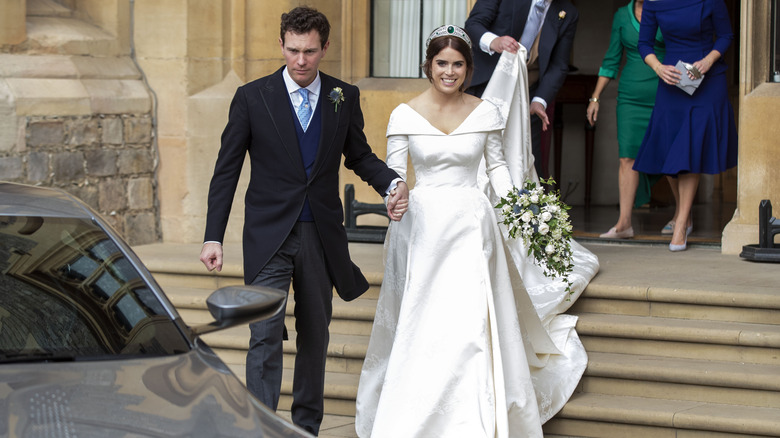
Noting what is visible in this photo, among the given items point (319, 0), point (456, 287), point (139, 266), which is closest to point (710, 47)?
point (319, 0)

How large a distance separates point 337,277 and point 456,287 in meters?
0.59

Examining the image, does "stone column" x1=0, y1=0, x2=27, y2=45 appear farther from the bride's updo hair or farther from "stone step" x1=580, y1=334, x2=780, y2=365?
"stone step" x1=580, y1=334, x2=780, y2=365

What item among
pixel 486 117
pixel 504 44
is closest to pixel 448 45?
pixel 486 117

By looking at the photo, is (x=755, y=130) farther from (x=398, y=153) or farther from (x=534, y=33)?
(x=398, y=153)

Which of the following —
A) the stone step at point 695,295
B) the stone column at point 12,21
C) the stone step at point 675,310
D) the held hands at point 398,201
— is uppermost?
the stone column at point 12,21

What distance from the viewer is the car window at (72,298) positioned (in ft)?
11.7

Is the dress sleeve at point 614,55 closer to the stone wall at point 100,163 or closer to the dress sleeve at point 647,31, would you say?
the dress sleeve at point 647,31

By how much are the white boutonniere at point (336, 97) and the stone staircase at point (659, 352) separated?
183 centimetres

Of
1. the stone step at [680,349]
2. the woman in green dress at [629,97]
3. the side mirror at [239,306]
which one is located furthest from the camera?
the woman in green dress at [629,97]

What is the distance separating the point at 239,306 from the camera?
3.51m

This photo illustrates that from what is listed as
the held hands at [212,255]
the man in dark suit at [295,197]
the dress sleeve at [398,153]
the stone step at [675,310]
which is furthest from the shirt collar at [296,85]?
the stone step at [675,310]

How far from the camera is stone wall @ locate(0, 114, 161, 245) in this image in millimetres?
8695

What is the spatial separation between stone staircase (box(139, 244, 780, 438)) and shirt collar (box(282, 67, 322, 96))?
6.22 feet

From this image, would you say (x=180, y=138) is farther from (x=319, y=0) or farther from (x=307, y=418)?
(x=307, y=418)
